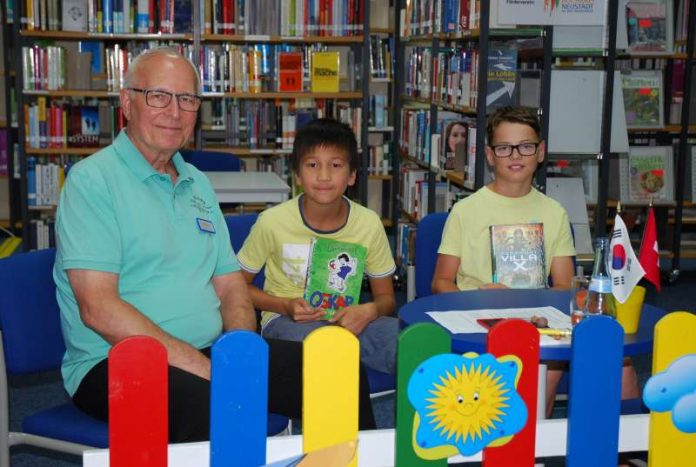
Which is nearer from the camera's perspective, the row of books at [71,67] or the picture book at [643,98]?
the picture book at [643,98]

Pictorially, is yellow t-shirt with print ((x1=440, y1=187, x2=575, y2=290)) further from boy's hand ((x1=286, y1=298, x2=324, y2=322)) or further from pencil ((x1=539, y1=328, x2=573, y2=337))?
pencil ((x1=539, y1=328, x2=573, y2=337))

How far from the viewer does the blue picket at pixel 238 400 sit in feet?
4.47

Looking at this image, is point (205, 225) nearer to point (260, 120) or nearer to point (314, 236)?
point (314, 236)

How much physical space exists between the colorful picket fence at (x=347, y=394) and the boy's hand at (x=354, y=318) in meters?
1.16

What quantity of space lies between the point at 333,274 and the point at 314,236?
0.43 ft

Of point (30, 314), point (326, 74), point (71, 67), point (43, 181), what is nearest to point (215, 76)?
point (326, 74)

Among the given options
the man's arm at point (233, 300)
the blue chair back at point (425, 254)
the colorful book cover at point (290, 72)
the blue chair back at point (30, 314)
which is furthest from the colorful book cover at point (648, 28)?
the blue chair back at point (30, 314)

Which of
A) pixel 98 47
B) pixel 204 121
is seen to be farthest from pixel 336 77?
pixel 98 47

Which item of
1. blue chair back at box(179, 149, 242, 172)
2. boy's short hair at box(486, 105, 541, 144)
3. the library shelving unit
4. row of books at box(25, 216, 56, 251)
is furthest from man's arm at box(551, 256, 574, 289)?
the library shelving unit

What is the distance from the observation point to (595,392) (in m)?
1.50

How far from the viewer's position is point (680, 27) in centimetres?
616

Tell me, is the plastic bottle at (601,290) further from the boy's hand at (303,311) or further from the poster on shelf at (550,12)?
the poster on shelf at (550,12)

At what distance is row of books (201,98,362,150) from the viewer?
643 centimetres

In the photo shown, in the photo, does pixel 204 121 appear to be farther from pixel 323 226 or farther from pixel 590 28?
pixel 323 226
